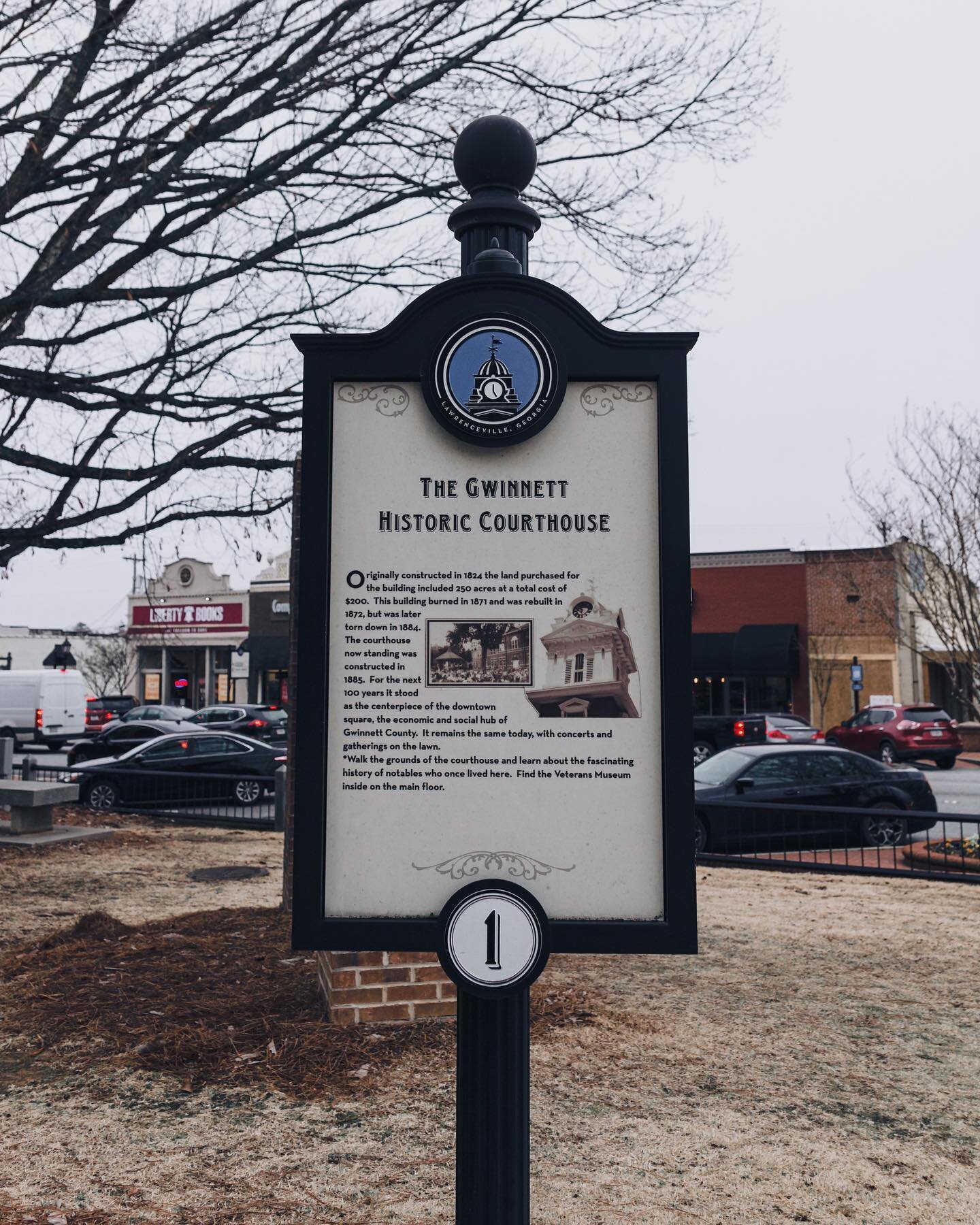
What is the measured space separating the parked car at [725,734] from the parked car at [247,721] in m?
11.9

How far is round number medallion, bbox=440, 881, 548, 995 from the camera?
87.0 inches

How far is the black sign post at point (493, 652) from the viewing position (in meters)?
2.33

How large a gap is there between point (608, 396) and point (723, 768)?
11703 mm

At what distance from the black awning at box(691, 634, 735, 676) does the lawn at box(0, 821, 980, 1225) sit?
32.5m

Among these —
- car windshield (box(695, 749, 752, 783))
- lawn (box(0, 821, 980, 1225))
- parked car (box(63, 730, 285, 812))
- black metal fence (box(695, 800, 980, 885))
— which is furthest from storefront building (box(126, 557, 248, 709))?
lawn (box(0, 821, 980, 1225))

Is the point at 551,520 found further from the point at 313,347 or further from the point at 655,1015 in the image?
the point at 655,1015

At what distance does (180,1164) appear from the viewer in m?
3.64

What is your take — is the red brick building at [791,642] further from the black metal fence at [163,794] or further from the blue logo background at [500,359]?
the blue logo background at [500,359]

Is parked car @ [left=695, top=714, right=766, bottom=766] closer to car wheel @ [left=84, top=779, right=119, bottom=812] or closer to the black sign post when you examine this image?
car wheel @ [left=84, top=779, right=119, bottom=812]

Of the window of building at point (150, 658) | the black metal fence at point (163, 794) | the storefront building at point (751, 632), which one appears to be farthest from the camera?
the window of building at point (150, 658)

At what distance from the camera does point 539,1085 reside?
14.5 feet

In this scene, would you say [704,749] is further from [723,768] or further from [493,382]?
[493,382]

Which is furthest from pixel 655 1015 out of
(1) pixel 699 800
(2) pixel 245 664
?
(2) pixel 245 664

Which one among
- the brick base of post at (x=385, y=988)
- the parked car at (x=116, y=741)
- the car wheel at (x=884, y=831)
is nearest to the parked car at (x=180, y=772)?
the parked car at (x=116, y=741)
